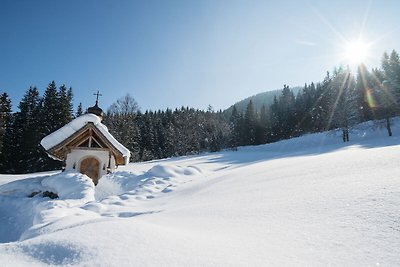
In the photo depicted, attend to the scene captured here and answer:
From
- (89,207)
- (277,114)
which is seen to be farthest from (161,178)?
(277,114)

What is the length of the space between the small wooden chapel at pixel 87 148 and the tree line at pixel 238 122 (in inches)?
1034

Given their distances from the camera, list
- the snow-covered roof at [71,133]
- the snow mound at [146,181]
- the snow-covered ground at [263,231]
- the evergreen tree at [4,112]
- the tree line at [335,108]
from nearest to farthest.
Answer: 1. the snow-covered ground at [263,231]
2. the snow mound at [146,181]
3. the snow-covered roof at [71,133]
4. the evergreen tree at [4,112]
5. the tree line at [335,108]

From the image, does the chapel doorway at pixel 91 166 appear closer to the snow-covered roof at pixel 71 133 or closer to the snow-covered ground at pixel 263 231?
the snow-covered roof at pixel 71 133

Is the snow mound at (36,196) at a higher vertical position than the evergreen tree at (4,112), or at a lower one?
lower

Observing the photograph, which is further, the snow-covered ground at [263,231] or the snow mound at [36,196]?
the snow mound at [36,196]

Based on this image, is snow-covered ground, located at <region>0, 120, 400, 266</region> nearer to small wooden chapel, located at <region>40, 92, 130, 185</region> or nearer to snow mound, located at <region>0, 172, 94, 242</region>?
snow mound, located at <region>0, 172, 94, 242</region>

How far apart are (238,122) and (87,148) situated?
61.0 m

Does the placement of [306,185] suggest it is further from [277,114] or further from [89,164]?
[277,114]

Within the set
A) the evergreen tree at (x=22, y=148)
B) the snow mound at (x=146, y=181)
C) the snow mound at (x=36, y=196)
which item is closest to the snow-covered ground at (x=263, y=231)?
the snow mound at (x=36, y=196)

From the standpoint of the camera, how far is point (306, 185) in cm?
616

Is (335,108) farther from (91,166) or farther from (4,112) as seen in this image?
(4,112)

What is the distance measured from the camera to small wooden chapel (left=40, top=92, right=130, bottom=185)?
1479 centimetres

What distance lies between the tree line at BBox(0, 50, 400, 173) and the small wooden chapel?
2626 cm

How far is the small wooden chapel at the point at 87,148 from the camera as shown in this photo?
14.8 metres
